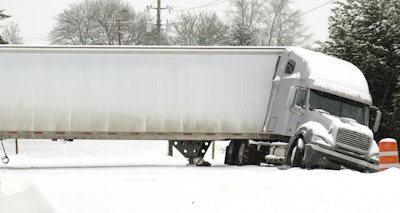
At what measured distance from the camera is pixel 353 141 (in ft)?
55.9

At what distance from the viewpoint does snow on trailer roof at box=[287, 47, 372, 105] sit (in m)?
17.9

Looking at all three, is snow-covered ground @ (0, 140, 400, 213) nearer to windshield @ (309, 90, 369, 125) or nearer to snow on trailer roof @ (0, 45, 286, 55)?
windshield @ (309, 90, 369, 125)

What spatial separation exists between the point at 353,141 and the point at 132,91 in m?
6.86

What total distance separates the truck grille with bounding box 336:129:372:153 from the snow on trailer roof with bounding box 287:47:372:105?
1.44 metres

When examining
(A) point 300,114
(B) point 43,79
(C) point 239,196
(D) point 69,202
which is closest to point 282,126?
(A) point 300,114

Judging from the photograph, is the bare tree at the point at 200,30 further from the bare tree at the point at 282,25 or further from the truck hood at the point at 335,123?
the truck hood at the point at 335,123

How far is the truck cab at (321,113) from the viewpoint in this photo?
16875 mm

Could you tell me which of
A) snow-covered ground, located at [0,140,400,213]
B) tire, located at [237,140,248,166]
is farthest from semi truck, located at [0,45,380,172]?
snow-covered ground, located at [0,140,400,213]

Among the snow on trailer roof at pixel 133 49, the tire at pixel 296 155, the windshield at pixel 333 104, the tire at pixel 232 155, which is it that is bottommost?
the tire at pixel 232 155

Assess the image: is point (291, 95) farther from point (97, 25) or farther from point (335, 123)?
point (97, 25)

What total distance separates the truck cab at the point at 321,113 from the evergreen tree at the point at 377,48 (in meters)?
8.05

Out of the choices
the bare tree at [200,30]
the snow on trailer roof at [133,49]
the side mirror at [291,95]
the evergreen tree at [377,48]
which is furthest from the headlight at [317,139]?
the bare tree at [200,30]

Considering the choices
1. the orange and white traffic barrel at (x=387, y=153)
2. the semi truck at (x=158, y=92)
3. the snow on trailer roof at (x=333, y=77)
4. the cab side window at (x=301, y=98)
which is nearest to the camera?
the orange and white traffic barrel at (x=387, y=153)

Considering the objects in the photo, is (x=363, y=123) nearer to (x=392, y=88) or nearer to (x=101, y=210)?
(x=392, y=88)
